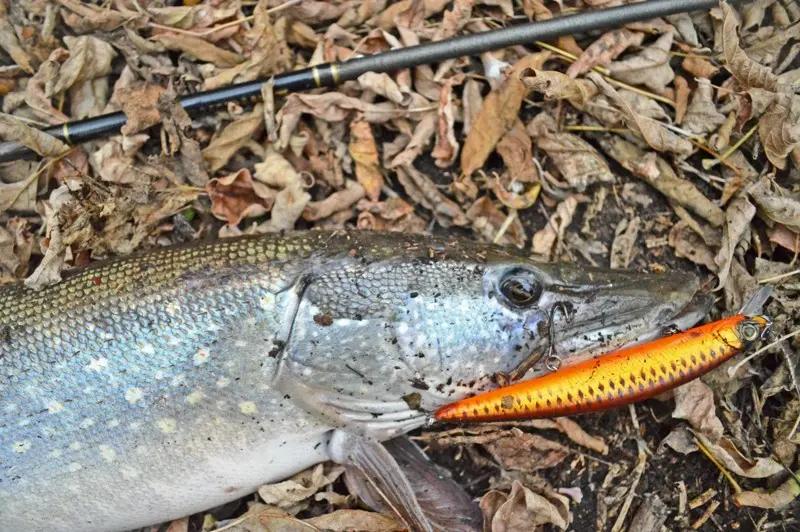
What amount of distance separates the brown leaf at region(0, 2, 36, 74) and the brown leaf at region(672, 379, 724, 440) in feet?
10.7

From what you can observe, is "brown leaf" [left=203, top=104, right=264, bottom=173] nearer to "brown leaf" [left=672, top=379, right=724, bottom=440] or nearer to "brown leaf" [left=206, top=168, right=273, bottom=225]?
"brown leaf" [left=206, top=168, right=273, bottom=225]

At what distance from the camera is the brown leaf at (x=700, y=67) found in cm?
292

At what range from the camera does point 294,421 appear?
231 centimetres

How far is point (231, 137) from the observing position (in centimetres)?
291

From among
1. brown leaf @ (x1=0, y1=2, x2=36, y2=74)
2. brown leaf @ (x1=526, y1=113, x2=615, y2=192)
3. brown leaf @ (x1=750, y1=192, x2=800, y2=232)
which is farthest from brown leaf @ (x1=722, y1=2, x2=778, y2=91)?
brown leaf @ (x1=0, y1=2, x2=36, y2=74)

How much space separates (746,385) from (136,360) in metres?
2.47

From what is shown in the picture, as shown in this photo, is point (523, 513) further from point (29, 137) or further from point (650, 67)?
point (29, 137)

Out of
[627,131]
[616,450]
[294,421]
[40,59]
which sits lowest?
[616,450]

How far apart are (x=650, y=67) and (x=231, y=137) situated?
6.38ft

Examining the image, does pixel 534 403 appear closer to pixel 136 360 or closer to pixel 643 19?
pixel 136 360

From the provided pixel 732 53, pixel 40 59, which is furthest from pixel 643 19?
pixel 40 59

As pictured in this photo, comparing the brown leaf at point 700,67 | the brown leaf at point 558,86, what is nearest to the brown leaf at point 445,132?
the brown leaf at point 558,86

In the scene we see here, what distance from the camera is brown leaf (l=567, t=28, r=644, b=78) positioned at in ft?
9.49

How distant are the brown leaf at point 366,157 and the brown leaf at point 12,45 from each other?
1532 mm
